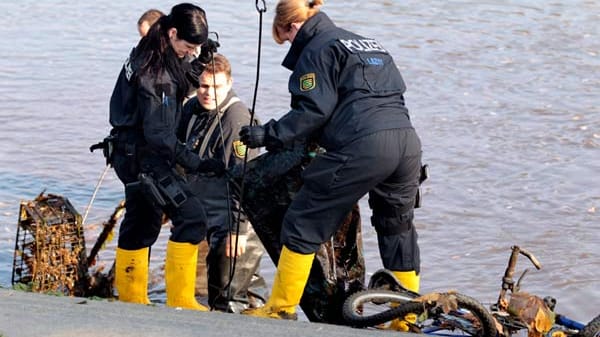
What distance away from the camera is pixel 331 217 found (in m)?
5.93

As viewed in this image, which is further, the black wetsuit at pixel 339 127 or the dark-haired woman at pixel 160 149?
the dark-haired woman at pixel 160 149

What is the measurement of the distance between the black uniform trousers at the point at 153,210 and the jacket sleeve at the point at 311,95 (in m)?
0.93

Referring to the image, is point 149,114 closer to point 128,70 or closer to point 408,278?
point 128,70

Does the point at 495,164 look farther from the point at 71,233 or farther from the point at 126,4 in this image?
the point at 126,4

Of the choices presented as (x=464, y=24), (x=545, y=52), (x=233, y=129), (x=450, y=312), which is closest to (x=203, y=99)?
(x=233, y=129)

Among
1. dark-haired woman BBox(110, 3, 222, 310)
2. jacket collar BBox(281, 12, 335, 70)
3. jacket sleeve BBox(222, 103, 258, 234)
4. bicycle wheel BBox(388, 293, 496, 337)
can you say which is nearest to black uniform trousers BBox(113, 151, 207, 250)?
dark-haired woman BBox(110, 3, 222, 310)

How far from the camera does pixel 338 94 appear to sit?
5.86 m

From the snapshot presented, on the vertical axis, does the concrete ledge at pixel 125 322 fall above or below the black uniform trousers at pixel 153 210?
below

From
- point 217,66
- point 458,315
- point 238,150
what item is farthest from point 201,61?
point 458,315

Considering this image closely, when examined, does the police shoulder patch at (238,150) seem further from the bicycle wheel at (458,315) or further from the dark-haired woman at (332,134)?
the bicycle wheel at (458,315)

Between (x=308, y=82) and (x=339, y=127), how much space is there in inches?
10.8

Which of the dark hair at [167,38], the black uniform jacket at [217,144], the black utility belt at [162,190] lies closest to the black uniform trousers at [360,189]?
the black utility belt at [162,190]

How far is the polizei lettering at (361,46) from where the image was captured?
19.2ft

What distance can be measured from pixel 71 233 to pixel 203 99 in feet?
3.63
